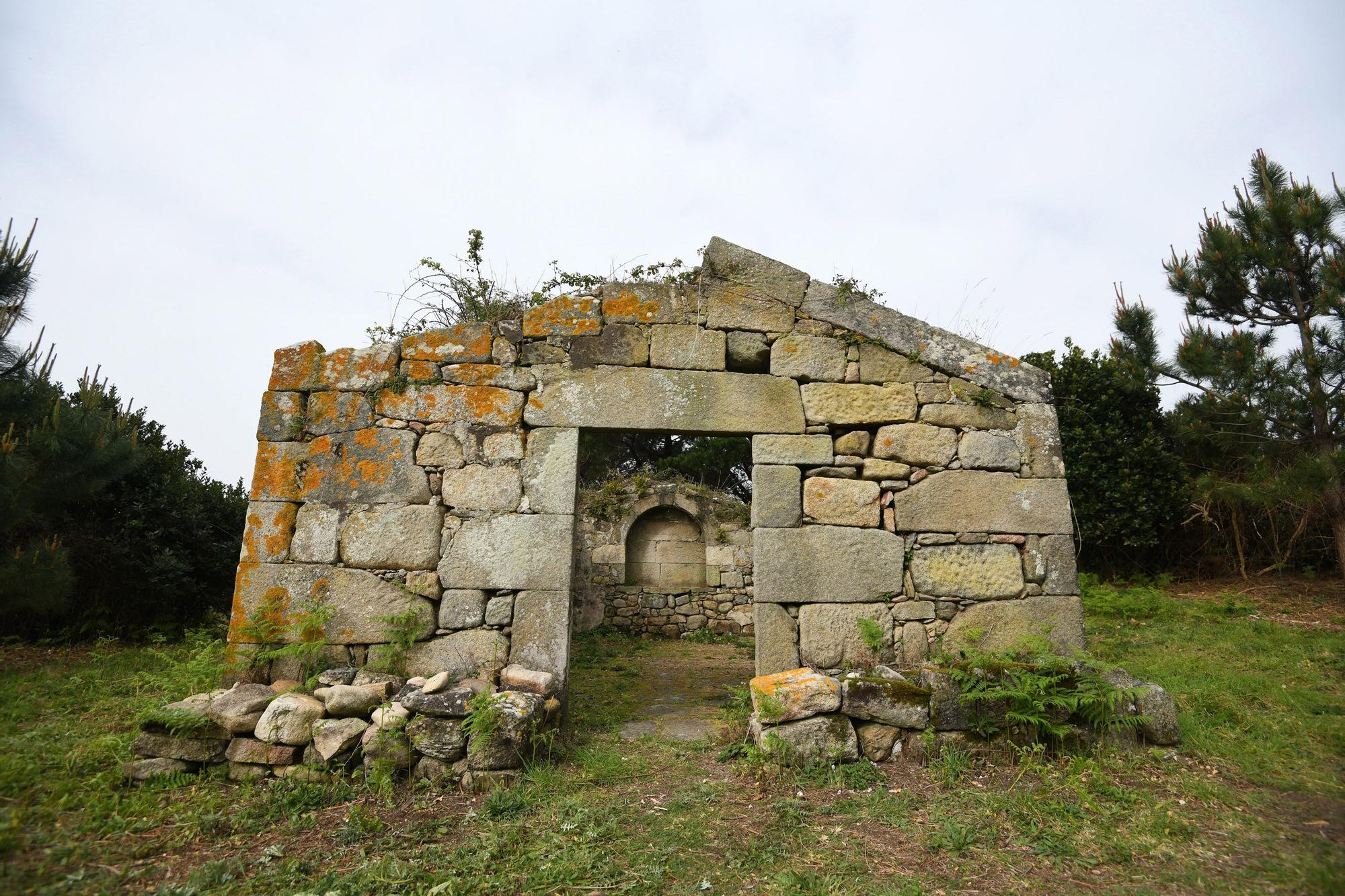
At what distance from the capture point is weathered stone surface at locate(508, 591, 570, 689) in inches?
183

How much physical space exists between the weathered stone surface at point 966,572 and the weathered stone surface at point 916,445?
62cm

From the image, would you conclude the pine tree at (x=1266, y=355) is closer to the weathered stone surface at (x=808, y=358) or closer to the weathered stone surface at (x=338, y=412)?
the weathered stone surface at (x=808, y=358)

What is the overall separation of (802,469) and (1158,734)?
8.58 ft

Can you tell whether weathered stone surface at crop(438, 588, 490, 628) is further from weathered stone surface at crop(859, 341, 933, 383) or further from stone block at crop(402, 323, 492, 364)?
weathered stone surface at crop(859, 341, 933, 383)

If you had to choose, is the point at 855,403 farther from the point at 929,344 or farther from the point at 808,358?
the point at 929,344

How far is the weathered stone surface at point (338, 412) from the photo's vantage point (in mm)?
4965

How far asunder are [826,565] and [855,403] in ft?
3.89

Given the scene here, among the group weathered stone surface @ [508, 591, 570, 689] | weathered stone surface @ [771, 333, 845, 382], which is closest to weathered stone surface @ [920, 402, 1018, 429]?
weathered stone surface @ [771, 333, 845, 382]

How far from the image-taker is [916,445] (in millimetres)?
5074

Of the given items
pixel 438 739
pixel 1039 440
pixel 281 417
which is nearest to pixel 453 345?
pixel 281 417

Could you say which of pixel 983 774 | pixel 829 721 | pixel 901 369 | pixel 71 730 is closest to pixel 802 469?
pixel 901 369

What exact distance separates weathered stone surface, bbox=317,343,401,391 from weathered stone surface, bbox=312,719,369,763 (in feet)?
7.46

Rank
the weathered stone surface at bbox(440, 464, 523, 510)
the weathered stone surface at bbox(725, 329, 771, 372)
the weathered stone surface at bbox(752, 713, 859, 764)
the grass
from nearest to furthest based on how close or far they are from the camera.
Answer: the grass → the weathered stone surface at bbox(752, 713, 859, 764) → the weathered stone surface at bbox(440, 464, 523, 510) → the weathered stone surface at bbox(725, 329, 771, 372)

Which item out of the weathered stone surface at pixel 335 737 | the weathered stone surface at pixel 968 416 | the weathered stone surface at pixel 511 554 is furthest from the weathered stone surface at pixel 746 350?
the weathered stone surface at pixel 335 737
